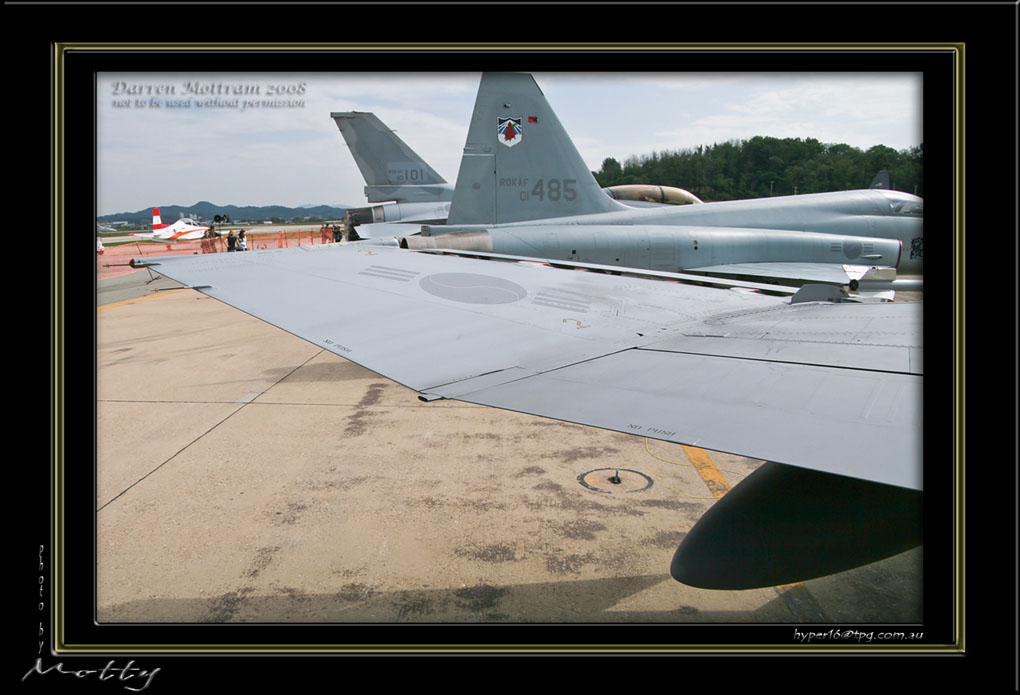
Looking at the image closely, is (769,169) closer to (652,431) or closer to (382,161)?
(652,431)

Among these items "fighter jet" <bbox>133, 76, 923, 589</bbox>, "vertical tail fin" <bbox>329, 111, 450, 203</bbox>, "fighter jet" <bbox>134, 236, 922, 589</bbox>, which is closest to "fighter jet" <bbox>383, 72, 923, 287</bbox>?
"fighter jet" <bbox>133, 76, 923, 589</bbox>

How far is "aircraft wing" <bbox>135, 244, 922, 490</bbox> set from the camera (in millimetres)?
1996

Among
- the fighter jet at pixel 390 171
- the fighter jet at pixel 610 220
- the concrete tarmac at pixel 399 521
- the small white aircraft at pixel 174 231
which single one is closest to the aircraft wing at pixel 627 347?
the concrete tarmac at pixel 399 521

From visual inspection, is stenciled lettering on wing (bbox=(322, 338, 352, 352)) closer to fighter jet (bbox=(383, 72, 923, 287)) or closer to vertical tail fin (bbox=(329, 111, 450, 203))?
fighter jet (bbox=(383, 72, 923, 287))

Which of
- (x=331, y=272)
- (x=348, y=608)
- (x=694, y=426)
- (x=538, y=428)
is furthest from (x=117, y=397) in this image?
(x=694, y=426)

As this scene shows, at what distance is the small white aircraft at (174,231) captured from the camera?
39722 mm

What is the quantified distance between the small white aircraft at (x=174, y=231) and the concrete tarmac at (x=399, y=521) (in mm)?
36354

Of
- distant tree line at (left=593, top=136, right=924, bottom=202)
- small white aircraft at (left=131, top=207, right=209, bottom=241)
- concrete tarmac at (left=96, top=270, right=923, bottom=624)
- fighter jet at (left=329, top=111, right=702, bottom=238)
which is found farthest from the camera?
small white aircraft at (left=131, top=207, right=209, bottom=241)

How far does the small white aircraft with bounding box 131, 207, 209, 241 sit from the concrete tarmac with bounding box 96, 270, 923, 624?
3635 cm

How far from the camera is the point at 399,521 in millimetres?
4812

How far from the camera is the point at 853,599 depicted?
3895 mm

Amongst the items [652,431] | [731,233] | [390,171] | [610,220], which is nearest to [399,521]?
[652,431]
